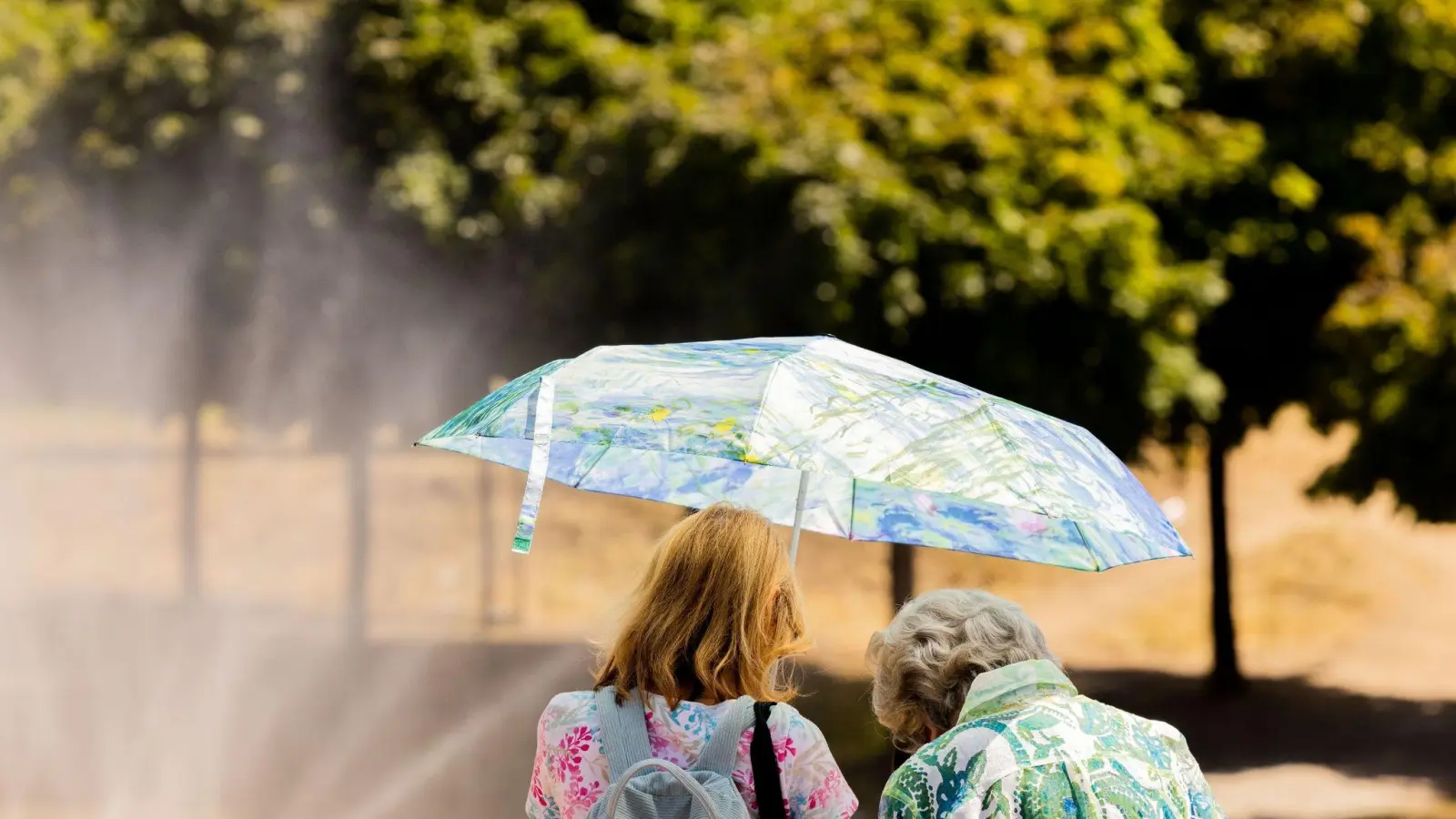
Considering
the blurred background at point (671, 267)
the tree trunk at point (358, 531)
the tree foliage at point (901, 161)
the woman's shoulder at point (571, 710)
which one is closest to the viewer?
the woman's shoulder at point (571, 710)

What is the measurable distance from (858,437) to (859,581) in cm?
1862

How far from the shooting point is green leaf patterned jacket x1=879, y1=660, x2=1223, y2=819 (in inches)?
82.3

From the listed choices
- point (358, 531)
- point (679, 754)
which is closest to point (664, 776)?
point (679, 754)

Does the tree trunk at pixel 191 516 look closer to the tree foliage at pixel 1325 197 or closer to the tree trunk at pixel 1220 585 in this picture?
the tree trunk at pixel 1220 585

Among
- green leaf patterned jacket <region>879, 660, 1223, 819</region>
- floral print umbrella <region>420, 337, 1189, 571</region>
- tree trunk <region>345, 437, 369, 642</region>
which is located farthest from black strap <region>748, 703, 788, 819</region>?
tree trunk <region>345, 437, 369, 642</region>

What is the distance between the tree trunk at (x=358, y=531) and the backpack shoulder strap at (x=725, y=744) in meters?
12.3

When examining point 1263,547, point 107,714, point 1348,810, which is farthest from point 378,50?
point 1263,547

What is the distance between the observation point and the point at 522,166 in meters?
11.9

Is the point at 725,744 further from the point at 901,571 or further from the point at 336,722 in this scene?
the point at 336,722

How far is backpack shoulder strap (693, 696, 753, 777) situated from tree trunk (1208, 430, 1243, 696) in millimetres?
11187

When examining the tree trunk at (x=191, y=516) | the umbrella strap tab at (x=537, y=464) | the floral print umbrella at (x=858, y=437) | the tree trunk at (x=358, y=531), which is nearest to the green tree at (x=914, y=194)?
the tree trunk at (x=358, y=531)

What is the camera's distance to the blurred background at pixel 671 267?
31.9 feet

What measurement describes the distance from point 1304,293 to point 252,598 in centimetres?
1314

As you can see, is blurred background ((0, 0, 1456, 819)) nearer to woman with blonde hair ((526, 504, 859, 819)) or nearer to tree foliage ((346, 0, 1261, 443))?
tree foliage ((346, 0, 1261, 443))
